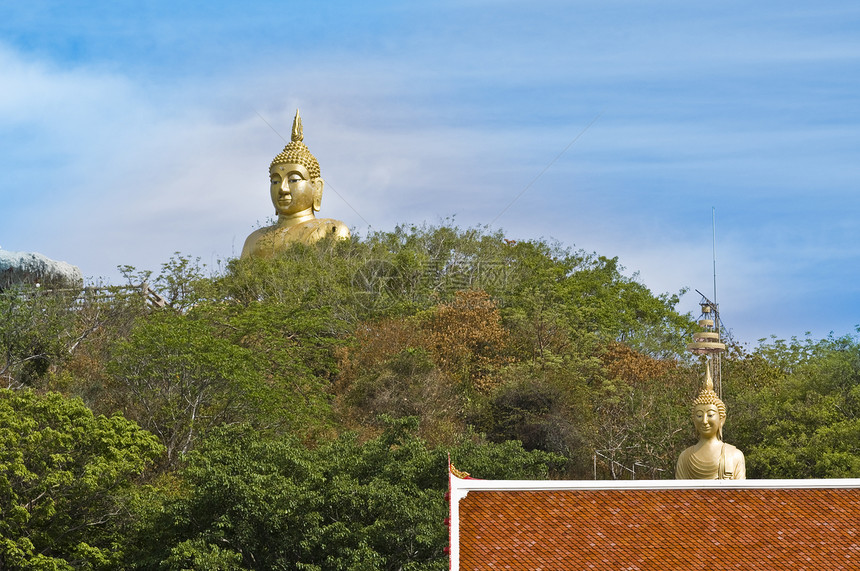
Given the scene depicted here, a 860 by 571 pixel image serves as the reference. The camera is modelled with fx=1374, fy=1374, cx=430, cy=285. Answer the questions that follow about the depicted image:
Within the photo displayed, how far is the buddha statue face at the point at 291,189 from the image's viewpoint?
49500 mm

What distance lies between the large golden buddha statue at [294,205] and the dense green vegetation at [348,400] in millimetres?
1629

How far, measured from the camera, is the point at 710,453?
74.6ft

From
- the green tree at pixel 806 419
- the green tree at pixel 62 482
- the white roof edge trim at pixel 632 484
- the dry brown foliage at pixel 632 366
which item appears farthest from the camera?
the dry brown foliage at pixel 632 366

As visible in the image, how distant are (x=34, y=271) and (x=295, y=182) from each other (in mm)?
10111

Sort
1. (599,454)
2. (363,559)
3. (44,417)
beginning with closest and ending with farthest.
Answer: (363,559), (44,417), (599,454)

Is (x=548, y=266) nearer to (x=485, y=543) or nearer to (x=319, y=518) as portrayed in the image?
(x=319, y=518)

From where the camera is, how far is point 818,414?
30.8 m

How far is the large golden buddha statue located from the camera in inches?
1906

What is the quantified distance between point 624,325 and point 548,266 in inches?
175

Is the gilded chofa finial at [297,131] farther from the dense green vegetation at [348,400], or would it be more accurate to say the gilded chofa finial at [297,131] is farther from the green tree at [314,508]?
the green tree at [314,508]

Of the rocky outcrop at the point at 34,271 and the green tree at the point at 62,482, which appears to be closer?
the green tree at the point at 62,482

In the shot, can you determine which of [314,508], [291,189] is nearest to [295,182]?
[291,189]

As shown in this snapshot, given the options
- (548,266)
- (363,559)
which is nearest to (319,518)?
(363,559)

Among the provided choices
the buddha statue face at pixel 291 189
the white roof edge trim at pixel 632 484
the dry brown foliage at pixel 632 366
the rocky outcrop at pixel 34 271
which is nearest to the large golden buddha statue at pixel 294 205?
the buddha statue face at pixel 291 189
